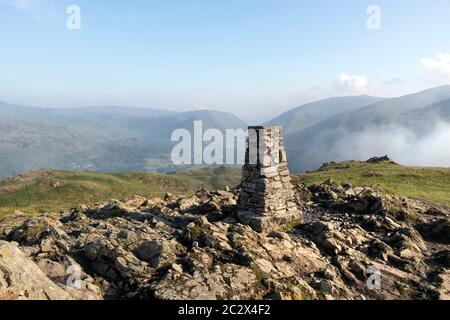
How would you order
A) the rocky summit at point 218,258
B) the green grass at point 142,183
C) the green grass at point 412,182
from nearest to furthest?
the rocky summit at point 218,258 < the green grass at point 412,182 < the green grass at point 142,183

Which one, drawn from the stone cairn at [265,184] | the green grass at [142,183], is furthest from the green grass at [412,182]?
the stone cairn at [265,184]

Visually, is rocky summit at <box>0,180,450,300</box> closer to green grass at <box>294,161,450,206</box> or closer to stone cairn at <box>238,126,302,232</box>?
stone cairn at <box>238,126,302,232</box>

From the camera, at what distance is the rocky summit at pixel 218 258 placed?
1608 cm

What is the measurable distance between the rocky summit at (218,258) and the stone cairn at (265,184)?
102 centimetres

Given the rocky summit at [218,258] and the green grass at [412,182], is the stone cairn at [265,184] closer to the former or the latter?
the rocky summit at [218,258]

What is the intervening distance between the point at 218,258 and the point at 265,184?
26.1 ft

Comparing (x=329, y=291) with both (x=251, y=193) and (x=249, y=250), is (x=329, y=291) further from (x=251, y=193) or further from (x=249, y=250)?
(x=251, y=193)

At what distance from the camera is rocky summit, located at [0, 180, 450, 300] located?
52.7 ft

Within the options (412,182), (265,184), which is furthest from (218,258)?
(412,182)

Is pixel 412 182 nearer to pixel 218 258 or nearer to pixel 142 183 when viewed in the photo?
pixel 218 258

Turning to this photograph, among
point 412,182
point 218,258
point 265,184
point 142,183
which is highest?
point 265,184

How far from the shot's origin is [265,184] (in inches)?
1024

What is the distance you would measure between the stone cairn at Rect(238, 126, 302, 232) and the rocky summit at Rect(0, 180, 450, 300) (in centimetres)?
102

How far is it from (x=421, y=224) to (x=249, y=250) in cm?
1835
